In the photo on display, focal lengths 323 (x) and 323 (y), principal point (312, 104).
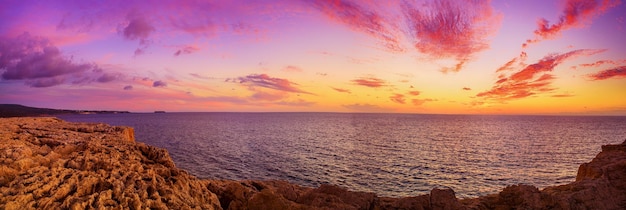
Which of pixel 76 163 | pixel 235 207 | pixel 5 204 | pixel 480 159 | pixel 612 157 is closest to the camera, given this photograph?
pixel 5 204

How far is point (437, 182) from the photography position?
122 feet

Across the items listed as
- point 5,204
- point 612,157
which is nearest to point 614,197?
point 612,157

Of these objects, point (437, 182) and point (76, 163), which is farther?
point (437, 182)

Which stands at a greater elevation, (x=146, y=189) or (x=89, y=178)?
(x=89, y=178)

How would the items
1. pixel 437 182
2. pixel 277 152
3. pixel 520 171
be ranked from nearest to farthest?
pixel 437 182
pixel 520 171
pixel 277 152

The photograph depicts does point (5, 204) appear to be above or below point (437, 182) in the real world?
above

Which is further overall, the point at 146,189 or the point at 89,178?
the point at 146,189

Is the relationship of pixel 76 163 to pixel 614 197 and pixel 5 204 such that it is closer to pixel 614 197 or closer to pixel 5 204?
pixel 5 204

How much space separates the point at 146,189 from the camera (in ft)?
36.5

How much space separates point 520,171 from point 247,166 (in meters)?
37.8

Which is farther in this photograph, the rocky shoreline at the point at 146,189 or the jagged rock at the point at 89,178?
the rocky shoreline at the point at 146,189

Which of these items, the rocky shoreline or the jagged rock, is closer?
the jagged rock

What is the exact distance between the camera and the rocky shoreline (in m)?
9.40

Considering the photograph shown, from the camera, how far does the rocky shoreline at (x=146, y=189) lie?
9.40m
